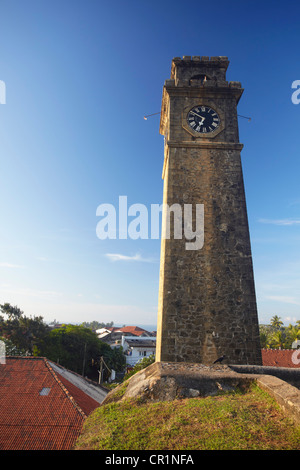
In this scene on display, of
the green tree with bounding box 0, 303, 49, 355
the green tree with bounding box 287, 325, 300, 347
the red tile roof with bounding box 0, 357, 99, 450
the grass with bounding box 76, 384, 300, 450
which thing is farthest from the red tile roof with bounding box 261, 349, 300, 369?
the green tree with bounding box 0, 303, 49, 355

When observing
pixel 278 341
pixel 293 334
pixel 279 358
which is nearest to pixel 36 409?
pixel 279 358

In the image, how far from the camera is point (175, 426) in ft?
13.7

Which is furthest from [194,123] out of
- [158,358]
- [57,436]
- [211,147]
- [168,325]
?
[57,436]

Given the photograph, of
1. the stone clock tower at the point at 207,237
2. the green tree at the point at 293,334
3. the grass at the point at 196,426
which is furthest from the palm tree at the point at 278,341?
the grass at the point at 196,426

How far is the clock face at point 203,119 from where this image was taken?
39.4ft

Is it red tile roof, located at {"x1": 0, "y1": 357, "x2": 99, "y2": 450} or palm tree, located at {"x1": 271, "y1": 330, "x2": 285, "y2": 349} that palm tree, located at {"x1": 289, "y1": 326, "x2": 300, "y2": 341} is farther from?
red tile roof, located at {"x1": 0, "y1": 357, "x2": 99, "y2": 450}

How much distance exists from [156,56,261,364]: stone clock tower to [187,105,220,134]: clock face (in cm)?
5

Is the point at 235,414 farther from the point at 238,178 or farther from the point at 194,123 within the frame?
the point at 194,123

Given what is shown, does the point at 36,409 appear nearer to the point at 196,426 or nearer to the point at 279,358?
the point at 196,426

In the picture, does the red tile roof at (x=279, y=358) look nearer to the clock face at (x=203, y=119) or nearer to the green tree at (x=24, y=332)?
the clock face at (x=203, y=119)

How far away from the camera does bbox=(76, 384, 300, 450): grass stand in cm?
373

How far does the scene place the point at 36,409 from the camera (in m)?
11.9

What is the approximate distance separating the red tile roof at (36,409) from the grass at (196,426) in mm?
6583

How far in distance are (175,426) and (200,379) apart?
1736 millimetres
